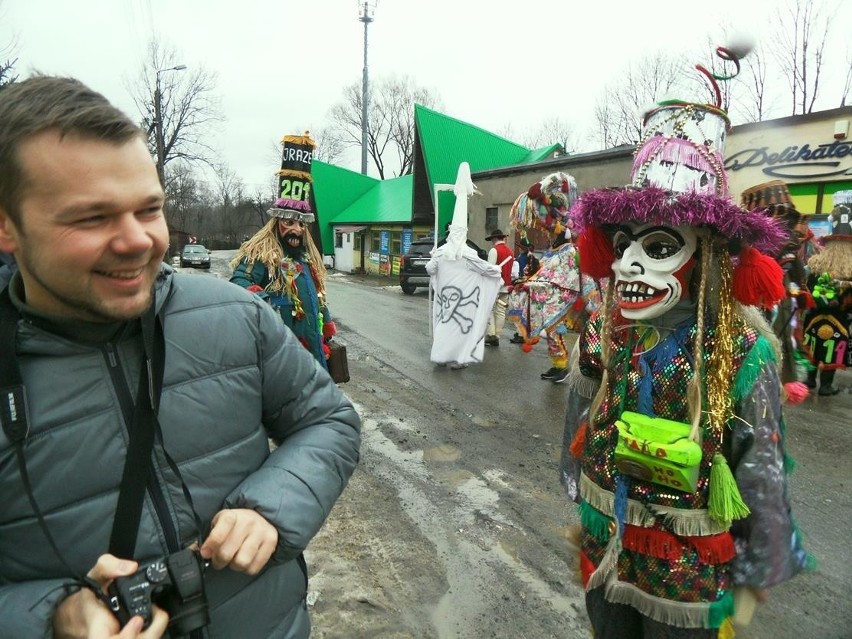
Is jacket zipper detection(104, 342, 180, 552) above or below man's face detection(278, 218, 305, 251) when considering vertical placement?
below

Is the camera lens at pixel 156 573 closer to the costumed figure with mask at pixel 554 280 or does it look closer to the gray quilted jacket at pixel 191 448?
the gray quilted jacket at pixel 191 448

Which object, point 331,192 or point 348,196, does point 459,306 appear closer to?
point 331,192

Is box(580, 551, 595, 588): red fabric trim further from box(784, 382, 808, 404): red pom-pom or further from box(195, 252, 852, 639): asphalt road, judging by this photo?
box(784, 382, 808, 404): red pom-pom

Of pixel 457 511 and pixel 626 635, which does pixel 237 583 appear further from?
pixel 457 511

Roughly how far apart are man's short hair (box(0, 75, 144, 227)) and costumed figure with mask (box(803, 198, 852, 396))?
23.8ft

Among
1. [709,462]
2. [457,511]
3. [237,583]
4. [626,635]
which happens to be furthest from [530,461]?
[237,583]

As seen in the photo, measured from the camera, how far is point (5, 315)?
105 centimetres

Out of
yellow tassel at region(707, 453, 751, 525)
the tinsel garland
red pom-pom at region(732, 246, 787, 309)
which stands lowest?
yellow tassel at region(707, 453, 751, 525)

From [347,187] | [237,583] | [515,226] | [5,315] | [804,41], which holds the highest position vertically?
[804,41]

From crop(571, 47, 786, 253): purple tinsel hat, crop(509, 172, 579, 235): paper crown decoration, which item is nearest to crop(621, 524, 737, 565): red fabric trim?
crop(571, 47, 786, 253): purple tinsel hat

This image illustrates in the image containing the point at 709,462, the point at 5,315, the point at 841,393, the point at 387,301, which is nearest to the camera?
the point at 5,315

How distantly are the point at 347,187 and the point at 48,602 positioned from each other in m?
31.2

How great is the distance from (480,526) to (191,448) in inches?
103

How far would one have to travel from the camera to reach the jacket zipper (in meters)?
1.11
